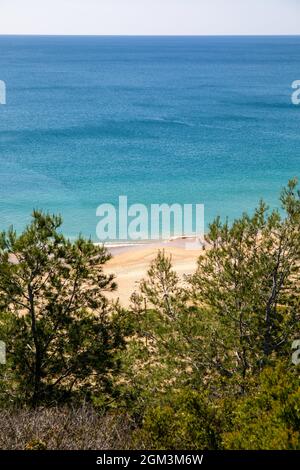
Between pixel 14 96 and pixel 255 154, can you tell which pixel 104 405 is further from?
pixel 14 96

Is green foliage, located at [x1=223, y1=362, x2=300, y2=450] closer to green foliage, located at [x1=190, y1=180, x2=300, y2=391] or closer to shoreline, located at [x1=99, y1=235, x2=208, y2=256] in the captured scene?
green foliage, located at [x1=190, y1=180, x2=300, y2=391]

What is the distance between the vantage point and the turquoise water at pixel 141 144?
52.5 metres

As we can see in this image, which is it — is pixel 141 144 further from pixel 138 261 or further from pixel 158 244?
pixel 138 261

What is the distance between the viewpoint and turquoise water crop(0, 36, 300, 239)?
52469 mm

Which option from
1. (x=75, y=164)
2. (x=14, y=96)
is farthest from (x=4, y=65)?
(x=75, y=164)

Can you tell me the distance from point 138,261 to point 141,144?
34170mm

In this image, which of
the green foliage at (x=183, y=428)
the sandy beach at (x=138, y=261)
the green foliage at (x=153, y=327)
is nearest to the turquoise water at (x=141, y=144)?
the sandy beach at (x=138, y=261)

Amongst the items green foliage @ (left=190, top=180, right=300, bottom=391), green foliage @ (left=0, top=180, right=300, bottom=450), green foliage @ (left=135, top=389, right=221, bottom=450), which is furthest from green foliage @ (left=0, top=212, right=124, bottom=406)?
green foliage @ (left=135, top=389, right=221, bottom=450)

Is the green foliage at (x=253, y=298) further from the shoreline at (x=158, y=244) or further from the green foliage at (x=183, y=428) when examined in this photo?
the shoreline at (x=158, y=244)

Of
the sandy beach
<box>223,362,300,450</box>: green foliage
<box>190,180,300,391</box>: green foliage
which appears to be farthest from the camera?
the sandy beach

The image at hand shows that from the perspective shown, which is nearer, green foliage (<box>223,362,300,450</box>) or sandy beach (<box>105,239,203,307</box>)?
green foliage (<box>223,362,300,450</box>)

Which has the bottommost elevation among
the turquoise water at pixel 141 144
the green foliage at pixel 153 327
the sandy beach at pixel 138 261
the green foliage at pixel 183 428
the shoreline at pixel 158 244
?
the green foliage at pixel 183 428

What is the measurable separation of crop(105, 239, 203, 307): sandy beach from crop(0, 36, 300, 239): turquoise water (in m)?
7.58

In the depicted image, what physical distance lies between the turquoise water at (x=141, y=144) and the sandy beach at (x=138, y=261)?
758cm
